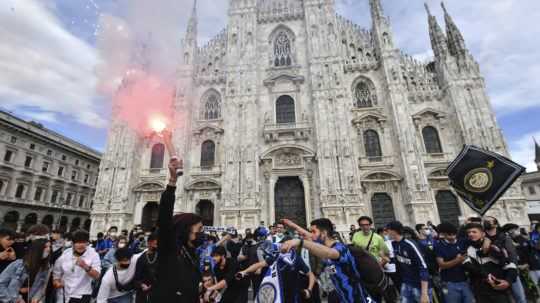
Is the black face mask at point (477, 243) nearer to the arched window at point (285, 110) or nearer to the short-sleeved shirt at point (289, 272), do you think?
the short-sleeved shirt at point (289, 272)

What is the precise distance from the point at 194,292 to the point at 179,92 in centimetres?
1913

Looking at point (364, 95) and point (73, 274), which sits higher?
point (364, 95)

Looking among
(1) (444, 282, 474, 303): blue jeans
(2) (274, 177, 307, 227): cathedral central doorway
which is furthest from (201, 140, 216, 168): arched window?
(1) (444, 282, 474, 303): blue jeans

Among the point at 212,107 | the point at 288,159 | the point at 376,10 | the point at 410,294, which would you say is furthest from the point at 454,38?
the point at 410,294

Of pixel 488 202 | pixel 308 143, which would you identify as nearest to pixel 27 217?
pixel 308 143

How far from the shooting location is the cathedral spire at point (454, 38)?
18.2m

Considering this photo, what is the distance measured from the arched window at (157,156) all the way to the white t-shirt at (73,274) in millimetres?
16573

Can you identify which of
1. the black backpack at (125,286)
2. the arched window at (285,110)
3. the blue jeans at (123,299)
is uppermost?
the arched window at (285,110)

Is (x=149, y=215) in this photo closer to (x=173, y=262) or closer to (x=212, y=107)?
(x=212, y=107)

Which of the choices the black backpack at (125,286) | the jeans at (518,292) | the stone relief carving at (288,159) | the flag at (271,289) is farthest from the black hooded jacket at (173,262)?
the stone relief carving at (288,159)

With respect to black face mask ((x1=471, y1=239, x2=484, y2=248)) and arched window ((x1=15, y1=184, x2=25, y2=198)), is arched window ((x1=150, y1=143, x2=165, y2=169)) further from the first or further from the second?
black face mask ((x1=471, y1=239, x2=484, y2=248))

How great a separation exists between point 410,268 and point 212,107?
61.0 feet

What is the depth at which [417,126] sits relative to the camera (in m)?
17.9

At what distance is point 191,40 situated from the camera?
20969mm
